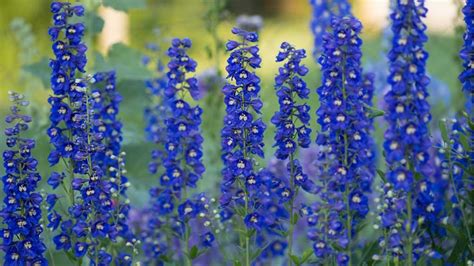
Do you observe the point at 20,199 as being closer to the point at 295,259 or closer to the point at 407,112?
the point at 295,259

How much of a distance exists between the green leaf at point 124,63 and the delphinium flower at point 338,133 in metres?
1.95

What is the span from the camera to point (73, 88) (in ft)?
13.5

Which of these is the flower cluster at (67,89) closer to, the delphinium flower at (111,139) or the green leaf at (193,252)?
the delphinium flower at (111,139)

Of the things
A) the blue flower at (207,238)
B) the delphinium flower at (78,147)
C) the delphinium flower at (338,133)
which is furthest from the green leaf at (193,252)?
the delphinium flower at (338,133)

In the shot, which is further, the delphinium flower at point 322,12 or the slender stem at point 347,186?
the delphinium flower at point 322,12

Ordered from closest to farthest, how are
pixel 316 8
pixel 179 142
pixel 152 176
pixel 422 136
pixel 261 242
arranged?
pixel 422 136 → pixel 179 142 → pixel 261 242 → pixel 152 176 → pixel 316 8

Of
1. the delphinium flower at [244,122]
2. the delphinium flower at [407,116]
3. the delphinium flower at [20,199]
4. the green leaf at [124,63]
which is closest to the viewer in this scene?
the delphinium flower at [407,116]

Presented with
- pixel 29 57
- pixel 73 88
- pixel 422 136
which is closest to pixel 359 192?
pixel 422 136

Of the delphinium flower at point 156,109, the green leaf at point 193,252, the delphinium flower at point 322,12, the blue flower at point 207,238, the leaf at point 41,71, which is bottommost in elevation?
the green leaf at point 193,252

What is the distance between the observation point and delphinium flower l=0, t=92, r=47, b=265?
158 inches

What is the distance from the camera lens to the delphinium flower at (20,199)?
13.2ft

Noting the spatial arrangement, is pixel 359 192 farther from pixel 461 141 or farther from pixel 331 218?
pixel 461 141

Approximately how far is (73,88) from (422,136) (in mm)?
1660

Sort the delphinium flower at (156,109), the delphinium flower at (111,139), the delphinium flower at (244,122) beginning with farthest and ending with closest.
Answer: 1. the delphinium flower at (156,109)
2. the delphinium flower at (111,139)
3. the delphinium flower at (244,122)
